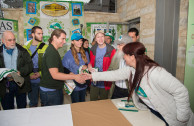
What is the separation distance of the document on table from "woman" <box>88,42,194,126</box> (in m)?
0.77

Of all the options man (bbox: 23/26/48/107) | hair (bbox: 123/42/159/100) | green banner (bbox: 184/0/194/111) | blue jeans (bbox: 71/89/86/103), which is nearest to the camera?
hair (bbox: 123/42/159/100)

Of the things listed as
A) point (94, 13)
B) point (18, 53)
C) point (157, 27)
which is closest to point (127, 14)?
point (94, 13)

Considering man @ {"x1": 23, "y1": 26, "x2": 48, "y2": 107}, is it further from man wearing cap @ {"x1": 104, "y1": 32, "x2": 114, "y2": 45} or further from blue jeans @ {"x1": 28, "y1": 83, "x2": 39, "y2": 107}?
man wearing cap @ {"x1": 104, "y1": 32, "x2": 114, "y2": 45}

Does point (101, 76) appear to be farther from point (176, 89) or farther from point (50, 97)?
point (176, 89)

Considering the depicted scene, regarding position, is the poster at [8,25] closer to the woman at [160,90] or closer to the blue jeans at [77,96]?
the blue jeans at [77,96]

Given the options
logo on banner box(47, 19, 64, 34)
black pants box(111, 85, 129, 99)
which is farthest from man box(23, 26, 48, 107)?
logo on banner box(47, 19, 64, 34)

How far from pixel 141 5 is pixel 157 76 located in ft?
11.1

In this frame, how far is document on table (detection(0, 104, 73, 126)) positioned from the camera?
3.78 ft

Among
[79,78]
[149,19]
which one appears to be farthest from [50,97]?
[149,19]

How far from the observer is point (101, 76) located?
5.93 ft

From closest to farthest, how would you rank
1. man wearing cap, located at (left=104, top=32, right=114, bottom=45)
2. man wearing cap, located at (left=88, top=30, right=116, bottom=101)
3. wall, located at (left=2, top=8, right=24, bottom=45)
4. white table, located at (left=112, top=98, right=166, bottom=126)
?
1. white table, located at (left=112, top=98, right=166, bottom=126)
2. man wearing cap, located at (left=88, top=30, right=116, bottom=101)
3. man wearing cap, located at (left=104, top=32, right=114, bottom=45)
4. wall, located at (left=2, top=8, right=24, bottom=45)

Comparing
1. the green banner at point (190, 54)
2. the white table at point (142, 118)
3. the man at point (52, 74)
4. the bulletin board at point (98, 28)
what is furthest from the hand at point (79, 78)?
the bulletin board at point (98, 28)

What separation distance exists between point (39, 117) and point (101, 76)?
91cm

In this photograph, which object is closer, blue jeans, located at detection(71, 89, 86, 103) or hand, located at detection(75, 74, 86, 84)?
hand, located at detection(75, 74, 86, 84)
